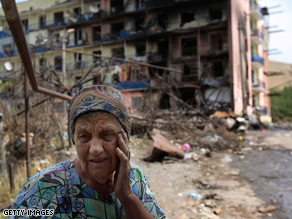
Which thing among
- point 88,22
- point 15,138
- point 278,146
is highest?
point 88,22

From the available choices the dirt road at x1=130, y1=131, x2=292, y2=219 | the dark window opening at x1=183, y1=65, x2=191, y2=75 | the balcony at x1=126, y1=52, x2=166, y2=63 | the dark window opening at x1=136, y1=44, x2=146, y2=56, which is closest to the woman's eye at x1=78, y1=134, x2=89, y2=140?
the dirt road at x1=130, y1=131, x2=292, y2=219

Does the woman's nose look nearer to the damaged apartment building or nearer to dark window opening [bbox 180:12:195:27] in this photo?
the damaged apartment building

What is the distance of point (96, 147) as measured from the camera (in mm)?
1125

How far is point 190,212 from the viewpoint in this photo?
139 inches

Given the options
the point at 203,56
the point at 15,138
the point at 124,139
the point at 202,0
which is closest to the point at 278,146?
the point at 15,138

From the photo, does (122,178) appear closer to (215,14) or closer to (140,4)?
(215,14)

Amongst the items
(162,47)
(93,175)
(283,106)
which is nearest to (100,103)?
(93,175)

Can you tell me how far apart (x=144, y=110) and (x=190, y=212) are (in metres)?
5.67

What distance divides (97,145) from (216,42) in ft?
72.6

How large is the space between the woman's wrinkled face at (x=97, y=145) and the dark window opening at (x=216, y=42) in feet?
70.6

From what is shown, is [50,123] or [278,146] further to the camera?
[278,146]

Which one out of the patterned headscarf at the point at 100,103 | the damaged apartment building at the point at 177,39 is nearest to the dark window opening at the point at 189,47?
the damaged apartment building at the point at 177,39

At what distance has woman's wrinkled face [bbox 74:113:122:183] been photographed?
3.74 ft

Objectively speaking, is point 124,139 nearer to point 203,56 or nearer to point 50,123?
point 50,123
